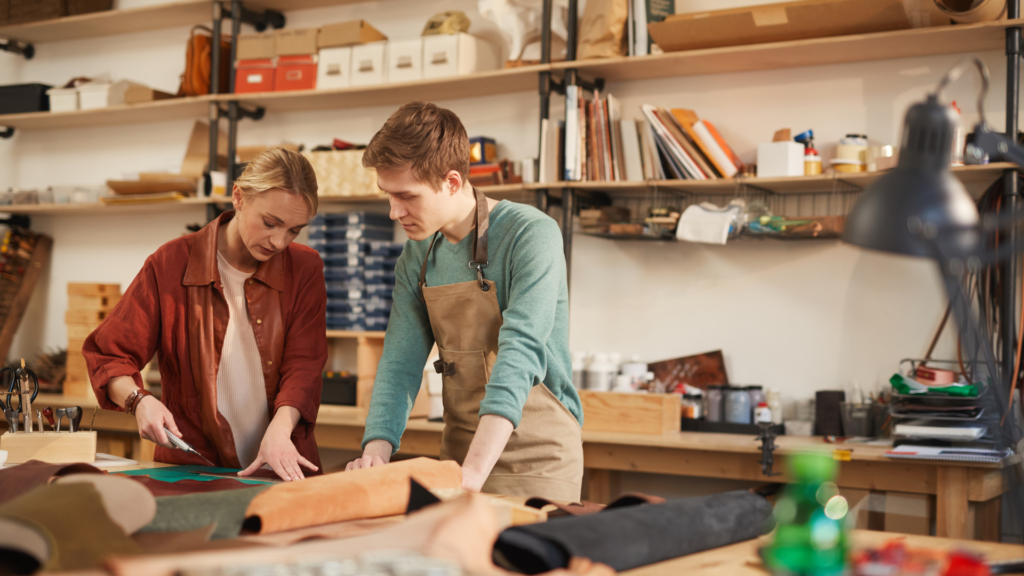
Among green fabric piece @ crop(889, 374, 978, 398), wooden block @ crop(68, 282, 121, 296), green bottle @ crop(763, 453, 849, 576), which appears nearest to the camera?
green bottle @ crop(763, 453, 849, 576)

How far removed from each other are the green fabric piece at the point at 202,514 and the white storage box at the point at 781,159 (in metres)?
2.56

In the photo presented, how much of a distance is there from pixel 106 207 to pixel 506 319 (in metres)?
3.59

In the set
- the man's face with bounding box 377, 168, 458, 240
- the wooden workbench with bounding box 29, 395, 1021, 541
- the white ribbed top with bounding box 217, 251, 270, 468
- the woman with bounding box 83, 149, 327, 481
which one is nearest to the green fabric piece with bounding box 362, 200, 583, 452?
the man's face with bounding box 377, 168, 458, 240

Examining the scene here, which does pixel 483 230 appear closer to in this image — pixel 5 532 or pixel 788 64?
pixel 5 532

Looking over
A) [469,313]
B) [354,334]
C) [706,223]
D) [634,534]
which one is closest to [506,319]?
[469,313]

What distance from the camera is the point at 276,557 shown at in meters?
0.78

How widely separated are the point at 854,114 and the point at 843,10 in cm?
47

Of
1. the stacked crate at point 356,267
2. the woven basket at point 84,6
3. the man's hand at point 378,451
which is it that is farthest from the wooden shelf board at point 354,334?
the woven basket at point 84,6

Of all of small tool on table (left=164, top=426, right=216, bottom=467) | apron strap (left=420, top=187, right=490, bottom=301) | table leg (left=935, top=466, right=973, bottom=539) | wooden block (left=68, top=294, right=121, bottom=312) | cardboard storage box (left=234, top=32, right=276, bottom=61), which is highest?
cardboard storage box (left=234, top=32, right=276, bottom=61)

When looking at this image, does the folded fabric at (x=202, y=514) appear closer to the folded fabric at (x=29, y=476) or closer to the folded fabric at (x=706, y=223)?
the folded fabric at (x=29, y=476)

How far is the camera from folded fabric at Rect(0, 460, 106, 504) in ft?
4.05

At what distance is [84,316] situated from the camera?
419cm

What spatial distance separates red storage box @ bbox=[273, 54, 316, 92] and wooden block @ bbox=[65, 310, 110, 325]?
1433 millimetres

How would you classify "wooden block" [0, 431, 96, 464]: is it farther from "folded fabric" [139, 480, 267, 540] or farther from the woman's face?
"folded fabric" [139, 480, 267, 540]
